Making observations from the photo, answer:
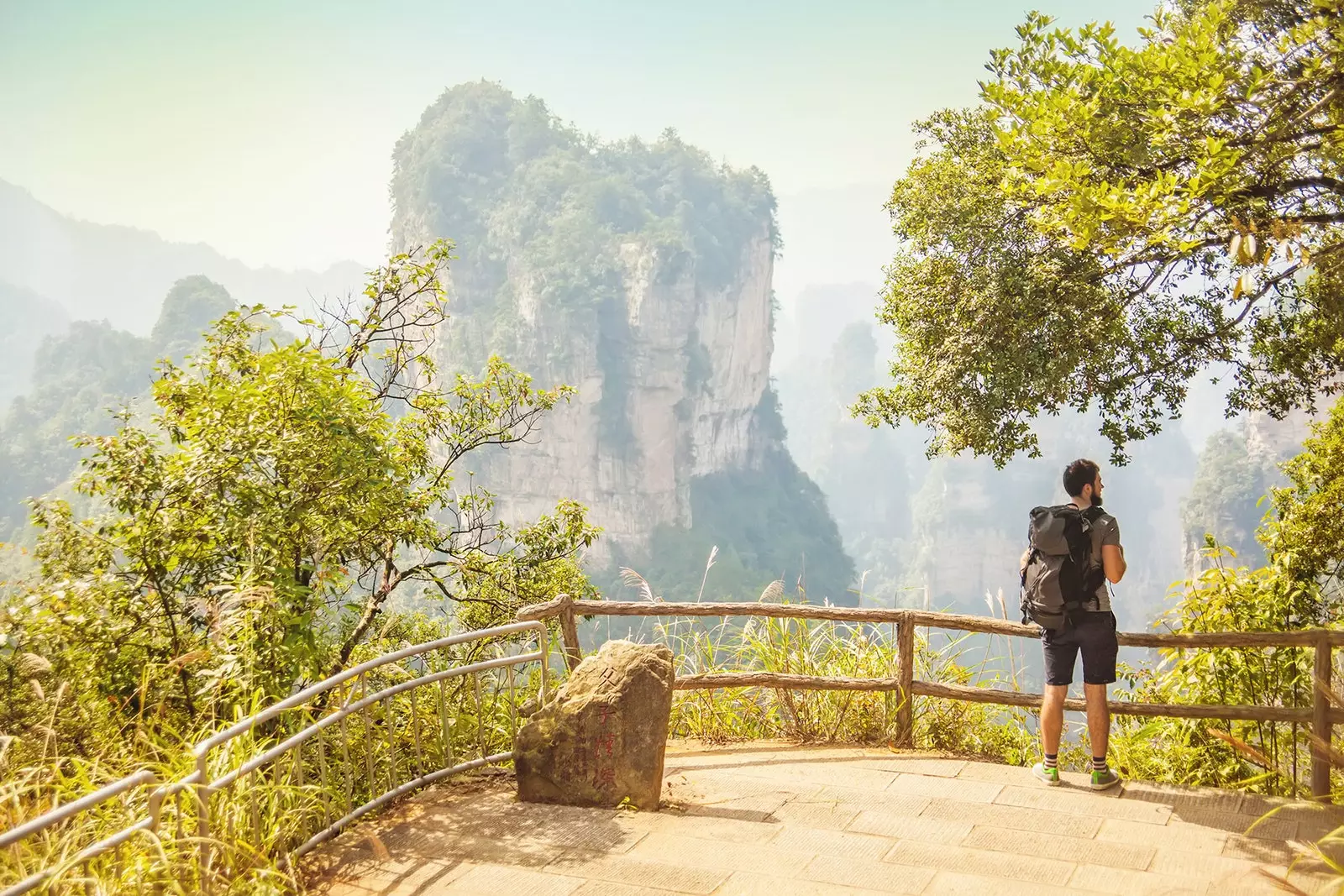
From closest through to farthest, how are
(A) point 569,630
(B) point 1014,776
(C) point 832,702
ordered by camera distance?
(B) point 1014,776 → (A) point 569,630 → (C) point 832,702

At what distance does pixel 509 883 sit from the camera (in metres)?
2.97

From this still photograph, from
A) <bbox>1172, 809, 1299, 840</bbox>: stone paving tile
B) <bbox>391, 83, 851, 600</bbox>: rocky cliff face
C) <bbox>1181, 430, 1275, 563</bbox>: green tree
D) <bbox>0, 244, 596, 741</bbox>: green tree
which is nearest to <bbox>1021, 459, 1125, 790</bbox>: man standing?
<bbox>1172, 809, 1299, 840</bbox>: stone paving tile

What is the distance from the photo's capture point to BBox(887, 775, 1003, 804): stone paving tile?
3.98 m

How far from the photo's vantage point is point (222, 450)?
444 cm

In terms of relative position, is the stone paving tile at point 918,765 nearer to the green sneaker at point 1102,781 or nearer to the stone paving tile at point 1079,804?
the stone paving tile at point 1079,804

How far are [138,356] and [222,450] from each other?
5896 cm

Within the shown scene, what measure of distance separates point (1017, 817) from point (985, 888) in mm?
780

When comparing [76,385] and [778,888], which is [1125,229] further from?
[76,385]

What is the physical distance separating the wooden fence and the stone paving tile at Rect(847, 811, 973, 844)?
966 mm

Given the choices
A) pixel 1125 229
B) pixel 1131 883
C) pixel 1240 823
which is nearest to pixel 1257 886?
pixel 1131 883

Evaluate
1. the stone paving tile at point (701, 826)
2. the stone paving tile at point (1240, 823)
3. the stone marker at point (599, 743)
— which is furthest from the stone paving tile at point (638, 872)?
the stone paving tile at point (1240, 823)

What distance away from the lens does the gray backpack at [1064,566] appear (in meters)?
3.95

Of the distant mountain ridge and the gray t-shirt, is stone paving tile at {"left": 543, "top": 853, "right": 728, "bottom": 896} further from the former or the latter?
the distant mountain ridge

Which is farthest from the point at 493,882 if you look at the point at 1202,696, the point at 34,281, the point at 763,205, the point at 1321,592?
the point at 34,281
